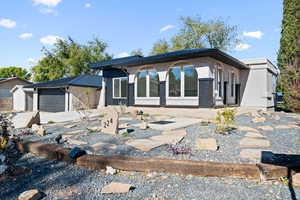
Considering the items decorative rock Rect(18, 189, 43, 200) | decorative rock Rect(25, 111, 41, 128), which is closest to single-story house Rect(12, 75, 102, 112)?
decorative rock Rect(25, 111, 41, 128)

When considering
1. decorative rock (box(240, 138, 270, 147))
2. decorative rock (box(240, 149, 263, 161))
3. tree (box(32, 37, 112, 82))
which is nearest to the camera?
decorative rock (box(240, 149, 263, 161))

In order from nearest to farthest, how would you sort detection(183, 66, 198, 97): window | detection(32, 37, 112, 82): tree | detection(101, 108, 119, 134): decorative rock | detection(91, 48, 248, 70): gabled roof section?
detection(101, 108, 119, 134): decorative rock → detection(91, 48, 248, 70): gabled roof section → detection(183, 66, 198, 97): window → detection(32, 37, 112, 82): tree

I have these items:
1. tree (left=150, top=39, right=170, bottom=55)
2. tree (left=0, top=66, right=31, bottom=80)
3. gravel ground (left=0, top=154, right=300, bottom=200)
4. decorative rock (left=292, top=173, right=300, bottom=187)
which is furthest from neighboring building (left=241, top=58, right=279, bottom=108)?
tree (left=0, top=66, right=31, bottom=80)

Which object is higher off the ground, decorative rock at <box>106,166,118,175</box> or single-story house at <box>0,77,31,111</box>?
single-story house at <box>0,77,31,111</box>

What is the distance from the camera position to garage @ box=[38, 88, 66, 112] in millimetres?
16359

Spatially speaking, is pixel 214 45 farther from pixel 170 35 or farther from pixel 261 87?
pixel 261 87

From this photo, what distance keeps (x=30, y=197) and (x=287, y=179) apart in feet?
11.0

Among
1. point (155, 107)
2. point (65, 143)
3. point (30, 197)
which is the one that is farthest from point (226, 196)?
point (155, 107)

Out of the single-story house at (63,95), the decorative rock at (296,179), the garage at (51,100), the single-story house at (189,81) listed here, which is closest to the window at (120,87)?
the single-story house at (189,81)

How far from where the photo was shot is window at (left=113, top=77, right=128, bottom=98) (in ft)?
42.4

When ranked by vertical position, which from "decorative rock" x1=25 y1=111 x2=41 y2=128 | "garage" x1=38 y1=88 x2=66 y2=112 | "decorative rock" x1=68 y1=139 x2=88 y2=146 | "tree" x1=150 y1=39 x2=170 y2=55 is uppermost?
"tree" x1=150 y1=39 x2=170 y2=55

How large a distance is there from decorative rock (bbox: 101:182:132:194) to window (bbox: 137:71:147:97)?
876cm

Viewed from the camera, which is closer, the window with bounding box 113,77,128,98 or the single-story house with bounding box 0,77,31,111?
the window with bounding box 113,77,128,98

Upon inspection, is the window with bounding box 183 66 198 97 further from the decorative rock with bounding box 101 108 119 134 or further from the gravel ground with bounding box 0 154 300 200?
the gravel ground with bounding box 0 154 300 200
